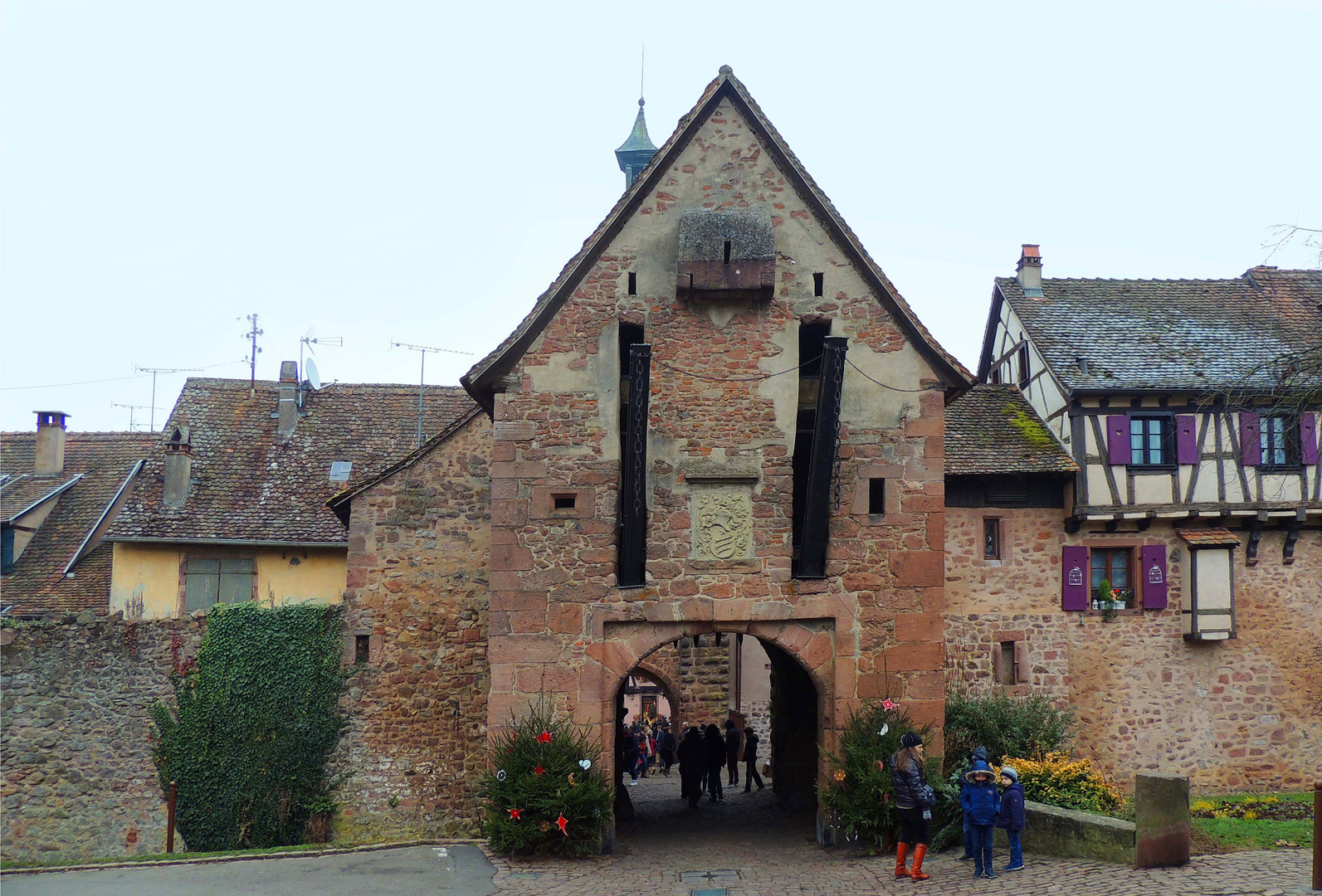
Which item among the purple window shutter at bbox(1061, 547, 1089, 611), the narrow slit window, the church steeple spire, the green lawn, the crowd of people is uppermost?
the church steeple spire

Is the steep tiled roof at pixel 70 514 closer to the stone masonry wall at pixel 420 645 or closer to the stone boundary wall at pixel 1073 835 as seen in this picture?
the stone masonry wall at pixel 420 645

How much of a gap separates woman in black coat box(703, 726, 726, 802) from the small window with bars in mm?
9458

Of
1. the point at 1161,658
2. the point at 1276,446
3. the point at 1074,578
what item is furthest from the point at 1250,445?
the point at 1161,658

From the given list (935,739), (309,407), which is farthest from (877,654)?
(309,407)

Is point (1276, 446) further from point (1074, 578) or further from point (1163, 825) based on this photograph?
point (1163, 825)

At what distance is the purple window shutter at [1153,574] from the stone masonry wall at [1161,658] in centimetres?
20

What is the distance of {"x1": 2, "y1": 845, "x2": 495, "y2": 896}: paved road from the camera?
480 inches

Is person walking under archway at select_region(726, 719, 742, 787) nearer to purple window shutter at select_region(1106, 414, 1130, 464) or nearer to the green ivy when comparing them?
the green ivy

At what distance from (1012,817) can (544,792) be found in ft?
16.9

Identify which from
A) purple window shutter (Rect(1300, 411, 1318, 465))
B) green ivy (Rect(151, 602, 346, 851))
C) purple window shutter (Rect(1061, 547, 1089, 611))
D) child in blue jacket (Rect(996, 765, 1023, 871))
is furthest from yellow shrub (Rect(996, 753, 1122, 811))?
green ivy (Rect(151, 602, 346, 851))

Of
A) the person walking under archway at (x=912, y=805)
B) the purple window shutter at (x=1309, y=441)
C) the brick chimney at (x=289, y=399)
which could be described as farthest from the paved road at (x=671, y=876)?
the brick chimney at (x=289, y=399)

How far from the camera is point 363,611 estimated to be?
61.4 ft

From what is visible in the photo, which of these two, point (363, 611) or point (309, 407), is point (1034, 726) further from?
point (309, 407)

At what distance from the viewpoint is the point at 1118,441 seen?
2094 centimetres
